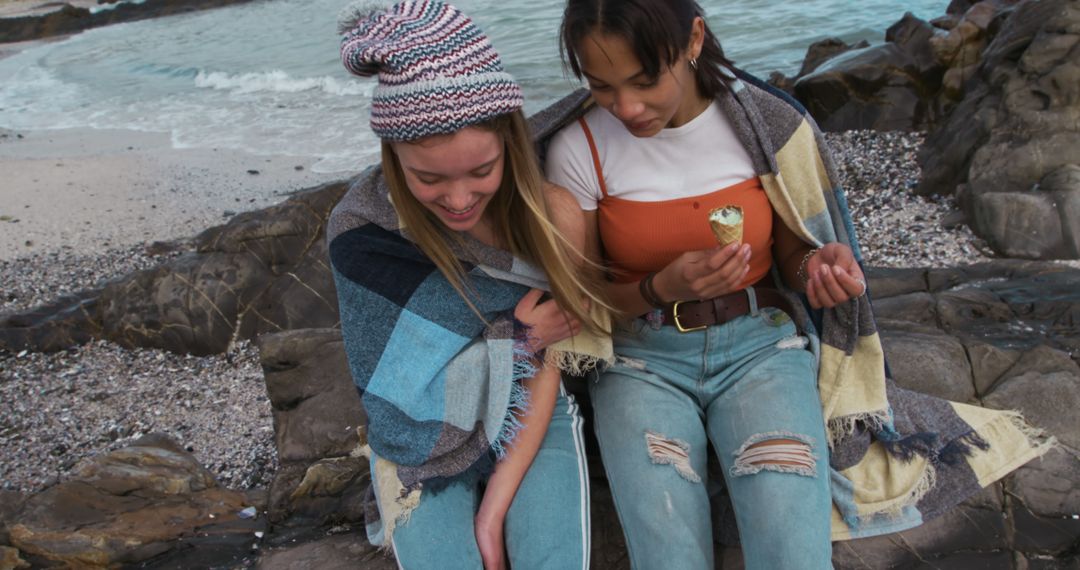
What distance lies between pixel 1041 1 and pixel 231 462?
22.4ft

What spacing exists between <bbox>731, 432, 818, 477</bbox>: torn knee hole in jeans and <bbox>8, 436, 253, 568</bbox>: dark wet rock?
1969 millimetres

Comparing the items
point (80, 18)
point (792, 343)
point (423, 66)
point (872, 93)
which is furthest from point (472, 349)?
point (80, 18)

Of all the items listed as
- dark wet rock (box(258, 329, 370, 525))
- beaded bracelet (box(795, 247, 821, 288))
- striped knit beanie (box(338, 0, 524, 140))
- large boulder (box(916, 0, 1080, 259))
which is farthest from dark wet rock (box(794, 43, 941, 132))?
striped knit beanie (box(338, 0, 524, 140))

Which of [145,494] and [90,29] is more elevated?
[145,494]

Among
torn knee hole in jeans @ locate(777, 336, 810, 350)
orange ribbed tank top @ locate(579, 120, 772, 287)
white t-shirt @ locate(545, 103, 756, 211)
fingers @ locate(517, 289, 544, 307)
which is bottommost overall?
torn knee hole in jeans @ locate(777, 336, 810, 350)

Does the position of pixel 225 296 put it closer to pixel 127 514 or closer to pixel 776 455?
pixel 127 514

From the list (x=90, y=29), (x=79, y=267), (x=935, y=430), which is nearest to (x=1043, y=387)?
(x=935, y=430)

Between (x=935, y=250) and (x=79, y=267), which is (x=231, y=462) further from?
(x=935, y=250)

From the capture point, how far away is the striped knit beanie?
94.4 inches

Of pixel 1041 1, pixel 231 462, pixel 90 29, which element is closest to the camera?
pixel 231 462

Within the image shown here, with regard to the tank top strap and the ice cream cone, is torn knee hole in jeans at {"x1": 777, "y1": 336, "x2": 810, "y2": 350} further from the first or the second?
the tank top strap

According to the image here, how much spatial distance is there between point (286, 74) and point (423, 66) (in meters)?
14.7

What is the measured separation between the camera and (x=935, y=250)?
619 cm

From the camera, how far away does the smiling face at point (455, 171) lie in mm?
2559
